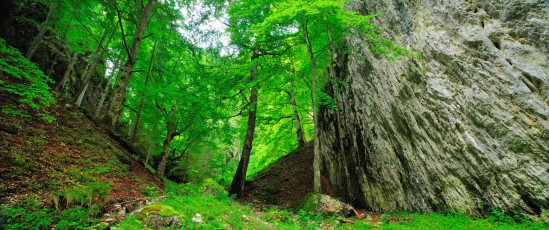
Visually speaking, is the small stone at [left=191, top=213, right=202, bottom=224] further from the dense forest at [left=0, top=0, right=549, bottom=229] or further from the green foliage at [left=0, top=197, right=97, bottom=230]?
the green foliage at [left=0, top=197, right=97, bottom=230]

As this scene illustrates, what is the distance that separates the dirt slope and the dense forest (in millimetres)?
46

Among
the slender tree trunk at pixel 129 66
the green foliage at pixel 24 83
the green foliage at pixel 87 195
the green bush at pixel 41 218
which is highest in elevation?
the slender tree trunk at pixel 129 66

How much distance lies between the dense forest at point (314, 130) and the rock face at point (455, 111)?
0.04 meters

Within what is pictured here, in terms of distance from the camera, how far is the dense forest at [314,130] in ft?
17.7

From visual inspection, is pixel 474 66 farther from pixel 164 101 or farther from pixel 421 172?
pixel 164 101

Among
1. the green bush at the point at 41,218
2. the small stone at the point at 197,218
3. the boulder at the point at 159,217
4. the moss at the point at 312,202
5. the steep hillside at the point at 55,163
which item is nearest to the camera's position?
the green bush at the point at 41,218

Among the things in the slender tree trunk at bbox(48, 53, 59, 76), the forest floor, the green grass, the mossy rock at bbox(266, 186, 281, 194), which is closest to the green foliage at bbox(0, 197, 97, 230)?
the green grass

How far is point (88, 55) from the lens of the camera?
60.1 feet

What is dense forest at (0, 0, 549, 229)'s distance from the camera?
539 cm

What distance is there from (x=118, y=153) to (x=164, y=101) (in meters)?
3.64

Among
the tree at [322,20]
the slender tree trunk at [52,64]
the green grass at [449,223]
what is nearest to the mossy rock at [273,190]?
the tree at [322,20]

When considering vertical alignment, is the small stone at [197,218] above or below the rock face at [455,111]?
below

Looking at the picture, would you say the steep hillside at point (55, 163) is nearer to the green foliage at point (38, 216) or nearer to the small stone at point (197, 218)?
the green foliage at point (38, 216)

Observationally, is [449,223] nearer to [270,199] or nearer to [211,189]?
[270,199]
